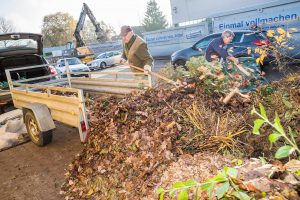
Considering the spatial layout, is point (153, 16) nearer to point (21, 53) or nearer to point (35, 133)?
point (21, 53)

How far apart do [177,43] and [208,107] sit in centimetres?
1462

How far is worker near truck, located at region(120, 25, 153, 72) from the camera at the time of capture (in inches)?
214

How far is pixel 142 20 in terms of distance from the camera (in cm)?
5481

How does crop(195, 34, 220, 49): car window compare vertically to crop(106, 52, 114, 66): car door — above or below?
above

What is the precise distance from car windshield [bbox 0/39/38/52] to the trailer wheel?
12.1ft

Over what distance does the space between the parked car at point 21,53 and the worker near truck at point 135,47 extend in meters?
3.55

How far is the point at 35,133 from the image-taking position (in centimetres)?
495

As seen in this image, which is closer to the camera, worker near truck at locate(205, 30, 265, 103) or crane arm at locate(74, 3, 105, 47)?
worker near truck at locate(205, 30, 265, 103)

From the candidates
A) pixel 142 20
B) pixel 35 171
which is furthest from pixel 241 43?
pixel 142 20

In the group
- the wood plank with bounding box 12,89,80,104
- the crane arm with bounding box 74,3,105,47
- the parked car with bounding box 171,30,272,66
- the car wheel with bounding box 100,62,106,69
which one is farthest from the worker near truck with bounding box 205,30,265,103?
the crane arm with bounding box 74,3,105,47

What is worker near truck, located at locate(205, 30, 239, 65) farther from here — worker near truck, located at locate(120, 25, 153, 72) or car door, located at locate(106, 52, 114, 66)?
car door, located at locate(106, 52, 114, 66)

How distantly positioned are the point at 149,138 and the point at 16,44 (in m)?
6.45

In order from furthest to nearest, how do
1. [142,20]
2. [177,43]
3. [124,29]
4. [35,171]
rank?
[142,20] < [177,43] < [124,29] < [35,171]

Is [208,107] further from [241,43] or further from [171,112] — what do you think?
[241,43]
